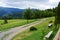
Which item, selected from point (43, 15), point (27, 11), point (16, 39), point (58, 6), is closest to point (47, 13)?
point (43, 15)

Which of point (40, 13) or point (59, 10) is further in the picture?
point (40, 13)

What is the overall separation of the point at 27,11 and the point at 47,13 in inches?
1711

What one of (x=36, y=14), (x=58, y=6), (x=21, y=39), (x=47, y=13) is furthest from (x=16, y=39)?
(x=47, y=13)

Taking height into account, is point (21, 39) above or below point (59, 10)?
below

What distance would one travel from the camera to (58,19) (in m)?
26.9

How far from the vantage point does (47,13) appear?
10212 cm

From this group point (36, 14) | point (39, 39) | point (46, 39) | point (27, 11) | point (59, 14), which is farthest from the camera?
point (36, 14)

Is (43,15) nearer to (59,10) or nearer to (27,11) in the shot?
(27,11)

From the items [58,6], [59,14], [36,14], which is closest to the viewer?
[59,14]

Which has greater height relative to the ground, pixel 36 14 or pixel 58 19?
pixel 58 19

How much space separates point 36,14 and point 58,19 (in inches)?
2744

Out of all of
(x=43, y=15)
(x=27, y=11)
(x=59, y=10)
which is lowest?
(x=43, y=15)

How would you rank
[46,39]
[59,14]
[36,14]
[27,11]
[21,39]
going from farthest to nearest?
1. [36,14]
2. [27,11]
3. [59,14]
4. [21,39]
5. [46,39]

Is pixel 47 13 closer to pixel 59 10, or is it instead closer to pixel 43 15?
pixel 43 15
